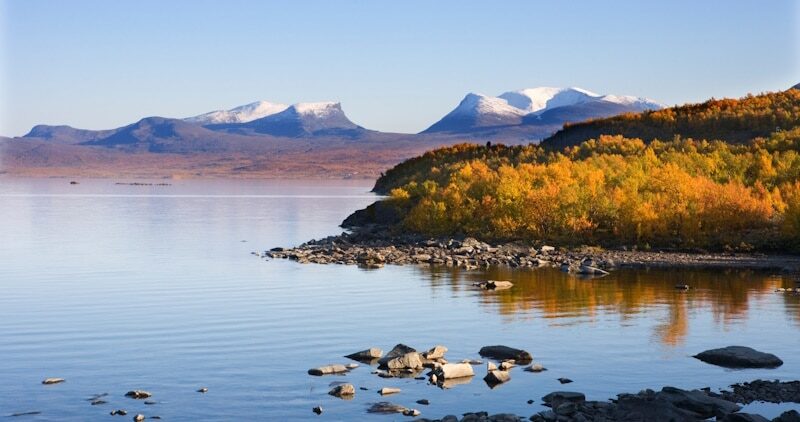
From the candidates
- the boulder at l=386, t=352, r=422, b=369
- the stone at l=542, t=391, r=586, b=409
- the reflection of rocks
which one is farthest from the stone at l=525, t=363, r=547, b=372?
the reflection of rocks

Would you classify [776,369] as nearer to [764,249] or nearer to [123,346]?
[123,346]

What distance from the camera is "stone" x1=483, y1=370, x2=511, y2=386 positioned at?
58.3ft

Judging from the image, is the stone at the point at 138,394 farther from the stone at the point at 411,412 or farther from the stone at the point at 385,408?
the stone at the point at 411,412

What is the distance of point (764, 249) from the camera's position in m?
39.7

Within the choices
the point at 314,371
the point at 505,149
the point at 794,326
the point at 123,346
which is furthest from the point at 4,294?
the point at 505,149

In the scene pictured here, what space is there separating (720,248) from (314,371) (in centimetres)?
2540

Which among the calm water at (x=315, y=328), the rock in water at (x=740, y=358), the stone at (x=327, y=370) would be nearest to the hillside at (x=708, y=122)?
the calm water at (x=315, y=328)

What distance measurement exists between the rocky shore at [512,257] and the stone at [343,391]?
60.3 feet

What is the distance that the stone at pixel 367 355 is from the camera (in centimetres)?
1964

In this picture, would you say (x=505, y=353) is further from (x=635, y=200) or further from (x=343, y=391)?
(x=635, y=200)

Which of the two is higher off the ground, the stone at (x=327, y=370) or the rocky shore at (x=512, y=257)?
the rocky shore at (x=512, y=257)

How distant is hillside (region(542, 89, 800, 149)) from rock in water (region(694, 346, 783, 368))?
153ft

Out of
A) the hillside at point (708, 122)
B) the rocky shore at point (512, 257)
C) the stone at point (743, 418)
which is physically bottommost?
the stone at point (743, 418)

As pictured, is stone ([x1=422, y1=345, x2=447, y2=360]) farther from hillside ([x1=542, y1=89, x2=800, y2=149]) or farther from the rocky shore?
hillside ([x1=542, y1=89, x2=800, y2=149])
